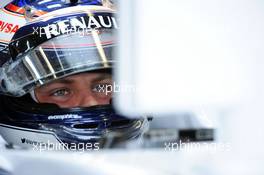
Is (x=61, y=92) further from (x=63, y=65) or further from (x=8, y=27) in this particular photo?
(x=8, y=27)

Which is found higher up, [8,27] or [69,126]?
[8,27]

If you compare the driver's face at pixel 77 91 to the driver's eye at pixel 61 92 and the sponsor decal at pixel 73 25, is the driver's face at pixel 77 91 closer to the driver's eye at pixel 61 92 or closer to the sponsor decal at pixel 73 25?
the driver's eye at pixel 61 92

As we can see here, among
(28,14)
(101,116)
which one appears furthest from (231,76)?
(28,14)

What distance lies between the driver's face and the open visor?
1.4 inches

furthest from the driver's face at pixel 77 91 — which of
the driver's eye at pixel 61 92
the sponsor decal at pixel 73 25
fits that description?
the sponsor decal at pixel 73 25

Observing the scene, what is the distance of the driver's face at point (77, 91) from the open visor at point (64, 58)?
0.11 feet

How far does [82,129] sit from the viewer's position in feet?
3.87

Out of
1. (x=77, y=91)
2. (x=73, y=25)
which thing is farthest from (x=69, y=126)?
(x=73, y=25)

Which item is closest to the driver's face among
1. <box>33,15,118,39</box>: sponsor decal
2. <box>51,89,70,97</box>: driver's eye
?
<box>51,89,70,97</box>: driver's eye

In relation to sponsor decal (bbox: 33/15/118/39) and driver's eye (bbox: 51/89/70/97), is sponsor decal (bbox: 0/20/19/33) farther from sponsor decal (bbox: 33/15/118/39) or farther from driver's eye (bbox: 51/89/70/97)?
driver's eye (bbox: 51/89/70/97)

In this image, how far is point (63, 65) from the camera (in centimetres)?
118

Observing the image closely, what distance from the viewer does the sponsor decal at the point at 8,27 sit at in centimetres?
121

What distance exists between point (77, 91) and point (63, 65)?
8cm

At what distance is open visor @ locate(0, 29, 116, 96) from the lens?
1184mm
